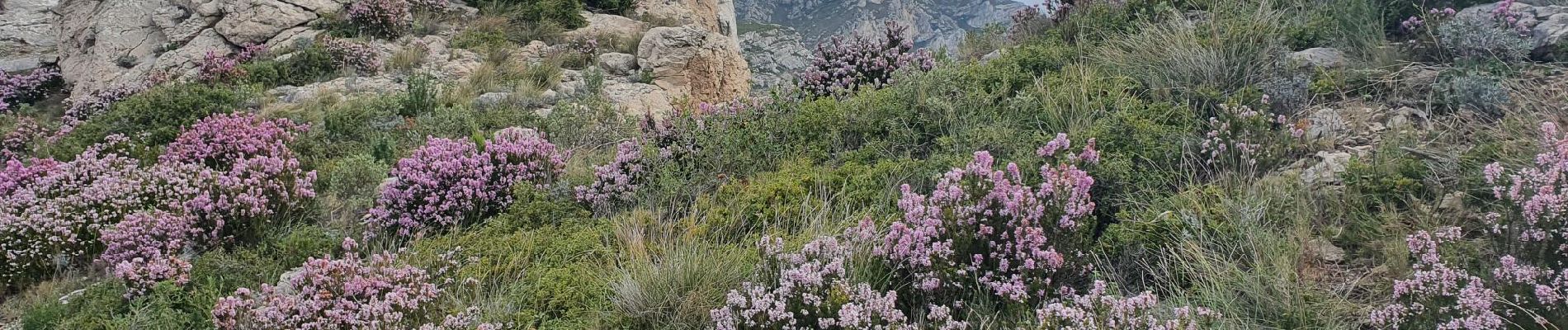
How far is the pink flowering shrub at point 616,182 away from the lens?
5.11m

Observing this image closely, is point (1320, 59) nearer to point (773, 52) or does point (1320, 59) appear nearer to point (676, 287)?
point (676, 287)

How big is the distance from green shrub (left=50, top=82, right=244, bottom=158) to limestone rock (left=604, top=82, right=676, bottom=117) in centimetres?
383

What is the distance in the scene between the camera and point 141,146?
22.1 feet

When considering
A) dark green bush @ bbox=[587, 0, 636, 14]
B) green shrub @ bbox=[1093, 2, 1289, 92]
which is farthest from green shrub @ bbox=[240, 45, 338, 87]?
green shrub @ bbox=[1093, 2, 1289, 92]

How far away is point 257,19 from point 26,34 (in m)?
5.32

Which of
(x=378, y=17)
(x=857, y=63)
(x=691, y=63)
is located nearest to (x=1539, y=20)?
(x=857, y=63)

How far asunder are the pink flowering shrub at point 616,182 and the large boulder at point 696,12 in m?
7.55

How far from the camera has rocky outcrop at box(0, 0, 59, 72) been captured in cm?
1188

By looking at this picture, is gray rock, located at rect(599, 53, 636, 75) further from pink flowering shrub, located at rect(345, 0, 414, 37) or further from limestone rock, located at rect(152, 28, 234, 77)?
limestone rock, located at rect(152, 28, 234, 77)

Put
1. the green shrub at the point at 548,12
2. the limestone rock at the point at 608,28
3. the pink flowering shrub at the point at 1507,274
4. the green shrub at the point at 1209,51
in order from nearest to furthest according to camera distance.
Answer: the pink flowering shrub at the point at 1507,274 → the green shrub at the point at 1209,51 → the limestone rock at the point at 608,28 → the green shrub at the point at 548,12

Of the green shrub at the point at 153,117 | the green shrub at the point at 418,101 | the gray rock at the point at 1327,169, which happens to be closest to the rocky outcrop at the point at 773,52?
the green shrub at the point at 418,101

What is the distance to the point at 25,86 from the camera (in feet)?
35.3

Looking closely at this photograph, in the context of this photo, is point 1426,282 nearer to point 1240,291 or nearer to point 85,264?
point 1240,291

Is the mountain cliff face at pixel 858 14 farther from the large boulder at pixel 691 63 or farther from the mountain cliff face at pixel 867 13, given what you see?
the large boulder at pixel 691 63
